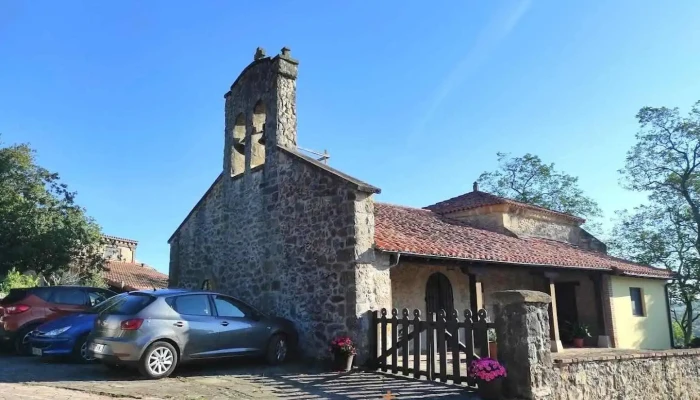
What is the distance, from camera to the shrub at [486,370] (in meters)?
7.54

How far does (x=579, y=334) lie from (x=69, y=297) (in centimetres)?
1406

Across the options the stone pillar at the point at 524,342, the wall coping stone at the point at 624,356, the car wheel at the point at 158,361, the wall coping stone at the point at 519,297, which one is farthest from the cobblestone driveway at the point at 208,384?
the wall coping stone at the point at 624,356

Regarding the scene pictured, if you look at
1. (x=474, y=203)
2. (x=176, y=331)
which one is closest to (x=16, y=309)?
(x=176, y=331)

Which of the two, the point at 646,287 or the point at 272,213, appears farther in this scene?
the point at 646,287

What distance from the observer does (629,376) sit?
35.3 feet

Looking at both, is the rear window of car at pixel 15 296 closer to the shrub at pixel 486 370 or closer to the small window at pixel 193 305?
the small window at pixel 193 305

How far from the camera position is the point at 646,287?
707 inches

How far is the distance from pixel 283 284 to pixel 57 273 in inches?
475

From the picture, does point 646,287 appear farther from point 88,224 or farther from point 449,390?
point 88,224

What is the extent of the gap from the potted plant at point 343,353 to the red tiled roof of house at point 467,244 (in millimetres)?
1907

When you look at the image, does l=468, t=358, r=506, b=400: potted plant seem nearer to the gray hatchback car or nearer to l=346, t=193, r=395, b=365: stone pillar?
l=346, t=193, r=395, b=365: stone pillar

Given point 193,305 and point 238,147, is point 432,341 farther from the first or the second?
point 238,147

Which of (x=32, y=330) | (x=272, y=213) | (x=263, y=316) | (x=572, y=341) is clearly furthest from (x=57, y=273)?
(x=572, y=341)

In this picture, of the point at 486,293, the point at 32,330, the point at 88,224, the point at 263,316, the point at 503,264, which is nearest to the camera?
the point at 263,316
